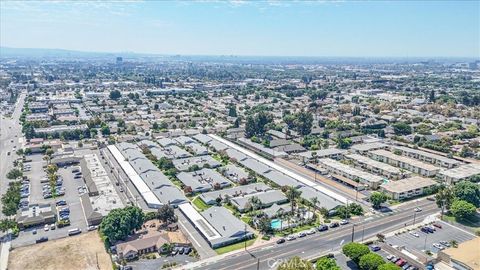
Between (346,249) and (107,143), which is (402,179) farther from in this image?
(107,143)

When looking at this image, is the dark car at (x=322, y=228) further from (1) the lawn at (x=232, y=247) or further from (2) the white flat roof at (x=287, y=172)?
(1) the lawn at (x=232, y=247)

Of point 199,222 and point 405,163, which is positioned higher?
point 405,163

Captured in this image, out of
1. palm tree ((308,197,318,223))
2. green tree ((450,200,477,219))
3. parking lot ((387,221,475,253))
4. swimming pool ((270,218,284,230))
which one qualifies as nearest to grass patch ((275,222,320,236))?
swimming pool ((270,218,284,230))

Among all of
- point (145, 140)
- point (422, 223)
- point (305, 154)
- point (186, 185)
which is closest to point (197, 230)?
point (186, 185)

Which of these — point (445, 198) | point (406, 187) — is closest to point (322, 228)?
point (445, 198)

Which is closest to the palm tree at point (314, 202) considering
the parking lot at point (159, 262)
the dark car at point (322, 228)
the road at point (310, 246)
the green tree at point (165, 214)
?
the dark car at point (322, 228)

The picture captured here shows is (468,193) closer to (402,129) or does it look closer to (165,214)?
(165,214)
